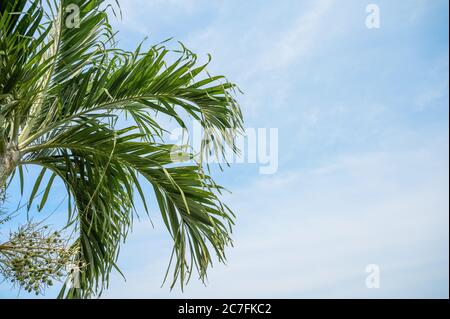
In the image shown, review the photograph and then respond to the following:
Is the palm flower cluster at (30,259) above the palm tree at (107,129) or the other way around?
the other way around

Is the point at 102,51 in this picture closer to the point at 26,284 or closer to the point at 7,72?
the point at 7,72

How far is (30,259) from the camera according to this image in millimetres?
3545

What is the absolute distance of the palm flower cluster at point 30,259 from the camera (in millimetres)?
3539

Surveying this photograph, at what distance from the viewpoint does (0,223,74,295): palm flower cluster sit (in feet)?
11.6

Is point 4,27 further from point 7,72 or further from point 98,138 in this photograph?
point 98,138

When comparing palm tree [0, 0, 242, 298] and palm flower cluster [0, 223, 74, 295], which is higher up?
palm tree [0, 0, 242, 298]
